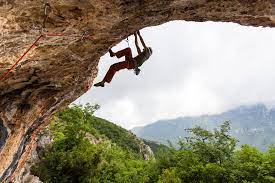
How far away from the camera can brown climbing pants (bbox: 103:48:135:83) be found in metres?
18.3

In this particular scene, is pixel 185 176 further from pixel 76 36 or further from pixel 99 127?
pixel 99 127

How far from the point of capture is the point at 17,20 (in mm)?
12523

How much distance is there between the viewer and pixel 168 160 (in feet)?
170

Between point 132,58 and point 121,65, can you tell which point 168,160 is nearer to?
point 121,65

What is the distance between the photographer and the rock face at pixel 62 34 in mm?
12836

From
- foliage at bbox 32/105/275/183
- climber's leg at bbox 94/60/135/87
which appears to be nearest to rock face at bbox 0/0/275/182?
climber's leg at bbox 94/60/135/87

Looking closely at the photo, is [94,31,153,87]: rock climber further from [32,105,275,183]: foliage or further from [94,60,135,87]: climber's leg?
[32,105,275,183]: foliage

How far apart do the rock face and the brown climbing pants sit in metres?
0.92

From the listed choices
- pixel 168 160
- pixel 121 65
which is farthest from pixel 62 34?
pixel 168 160

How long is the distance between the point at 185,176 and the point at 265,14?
34.4m

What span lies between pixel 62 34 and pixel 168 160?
40116 millimetres

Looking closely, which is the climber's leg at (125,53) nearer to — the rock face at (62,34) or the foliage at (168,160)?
the rock face at (62,34)

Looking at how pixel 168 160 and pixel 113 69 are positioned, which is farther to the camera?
pixel 168 160

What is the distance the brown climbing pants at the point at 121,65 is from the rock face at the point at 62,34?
921 mm
